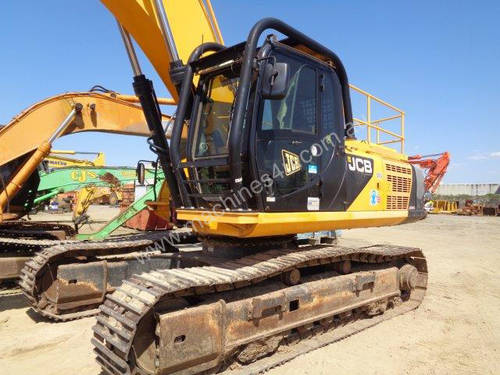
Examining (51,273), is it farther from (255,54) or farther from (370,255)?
(370,255)

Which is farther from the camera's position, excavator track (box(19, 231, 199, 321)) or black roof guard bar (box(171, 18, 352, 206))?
excavator track (box(19, 231, 199, 321))

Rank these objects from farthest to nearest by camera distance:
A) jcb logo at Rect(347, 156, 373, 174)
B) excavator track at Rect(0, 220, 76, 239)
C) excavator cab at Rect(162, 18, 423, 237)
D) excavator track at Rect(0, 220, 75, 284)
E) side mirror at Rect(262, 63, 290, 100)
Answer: excavator track at Rect(0, 220, 76, 239) < excavator track at Rect(0, 220, 75, 284) < jcb logo at Rect(347, 156, 373, 174) < excavator cab at Rect(162, 18, 423, 237) < side mirror at Rect(262, 63, 290, 100)

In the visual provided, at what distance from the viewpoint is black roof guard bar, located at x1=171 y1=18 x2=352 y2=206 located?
3707 millimetres

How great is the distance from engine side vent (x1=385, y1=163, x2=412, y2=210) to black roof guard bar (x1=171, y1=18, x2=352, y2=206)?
168cm

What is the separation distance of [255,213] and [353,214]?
1720mm

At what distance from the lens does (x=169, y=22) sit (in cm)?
511

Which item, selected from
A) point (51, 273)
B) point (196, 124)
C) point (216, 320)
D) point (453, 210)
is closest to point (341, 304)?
point (216, 320)

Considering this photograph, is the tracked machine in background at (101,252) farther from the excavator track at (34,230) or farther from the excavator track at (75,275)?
the excavator track at (34,230)

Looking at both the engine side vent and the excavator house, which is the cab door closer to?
the excavator house

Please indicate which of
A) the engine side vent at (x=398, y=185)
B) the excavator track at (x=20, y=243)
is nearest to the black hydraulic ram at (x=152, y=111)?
the excavator track at (x=20, y=243)

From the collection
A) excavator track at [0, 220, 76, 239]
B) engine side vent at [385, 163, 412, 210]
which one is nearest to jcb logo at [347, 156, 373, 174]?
engine side vent at [385, 163, 412, 210]

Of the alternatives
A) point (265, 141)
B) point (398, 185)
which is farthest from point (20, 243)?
point (398, 185)

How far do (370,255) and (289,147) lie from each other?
2.19 metres

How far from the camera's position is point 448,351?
4.41m
